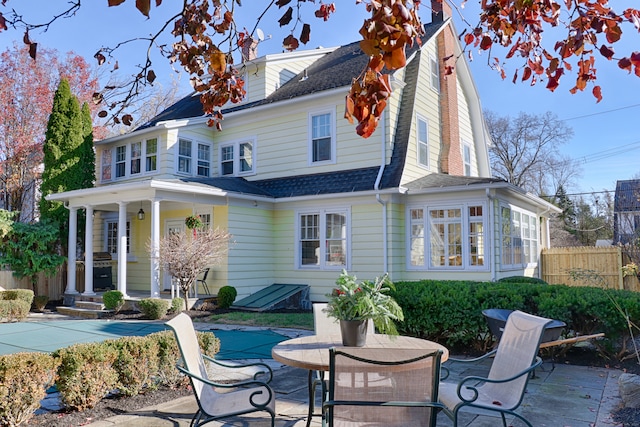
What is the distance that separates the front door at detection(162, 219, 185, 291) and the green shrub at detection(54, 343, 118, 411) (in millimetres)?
10439

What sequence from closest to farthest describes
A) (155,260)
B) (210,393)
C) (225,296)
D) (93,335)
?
(210,393) → (93,335) → (155,260) → (225,296)

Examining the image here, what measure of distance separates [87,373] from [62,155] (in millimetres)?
13452

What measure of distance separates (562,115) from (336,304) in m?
35.8

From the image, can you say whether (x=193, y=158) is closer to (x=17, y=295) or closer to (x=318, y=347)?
(x=17, y=295)

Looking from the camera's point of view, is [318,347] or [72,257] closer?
[318,347]

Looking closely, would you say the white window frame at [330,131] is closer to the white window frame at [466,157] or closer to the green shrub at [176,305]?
the green shrub at [176,305]

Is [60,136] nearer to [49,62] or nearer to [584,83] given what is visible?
[49,62]

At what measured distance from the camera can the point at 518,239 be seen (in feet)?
45.7

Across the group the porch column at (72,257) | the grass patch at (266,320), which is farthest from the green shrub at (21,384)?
the porch column at (72,257)

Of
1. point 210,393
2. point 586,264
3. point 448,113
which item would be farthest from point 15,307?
point 586,264

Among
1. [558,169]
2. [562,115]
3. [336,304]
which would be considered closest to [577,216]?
[558,169]

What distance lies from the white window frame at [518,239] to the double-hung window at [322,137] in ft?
16.4

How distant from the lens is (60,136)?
15.9 m

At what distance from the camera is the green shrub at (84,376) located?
450 cm
